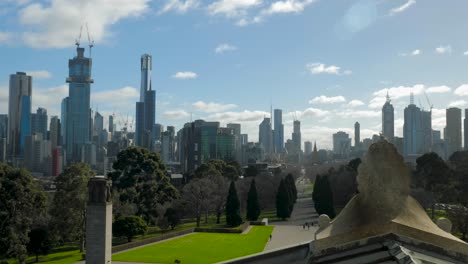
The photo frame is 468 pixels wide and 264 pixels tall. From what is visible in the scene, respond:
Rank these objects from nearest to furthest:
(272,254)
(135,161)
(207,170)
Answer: (272,254) < (135,161) < (207,170)

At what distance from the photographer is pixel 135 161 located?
45.8 m

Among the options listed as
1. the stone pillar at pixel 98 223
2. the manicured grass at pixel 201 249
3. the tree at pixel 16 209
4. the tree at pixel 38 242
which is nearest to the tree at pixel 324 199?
the manicured grass at pixel 201 249

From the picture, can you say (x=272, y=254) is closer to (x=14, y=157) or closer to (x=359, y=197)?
(x=359, y=197)

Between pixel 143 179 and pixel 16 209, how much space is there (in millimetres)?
16887

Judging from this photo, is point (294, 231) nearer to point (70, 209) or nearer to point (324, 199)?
point (324, 199)

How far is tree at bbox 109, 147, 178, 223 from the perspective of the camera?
44.6m

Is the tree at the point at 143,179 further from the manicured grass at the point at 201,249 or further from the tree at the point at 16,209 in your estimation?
the tree at the point at 16,209

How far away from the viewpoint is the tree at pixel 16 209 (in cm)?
2888

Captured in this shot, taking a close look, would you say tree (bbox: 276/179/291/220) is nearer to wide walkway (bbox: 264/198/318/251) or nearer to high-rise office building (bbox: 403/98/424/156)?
wide walkway (bbox: 264/198/318/251)

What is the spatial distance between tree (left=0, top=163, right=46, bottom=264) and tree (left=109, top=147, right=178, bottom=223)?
13.6 m

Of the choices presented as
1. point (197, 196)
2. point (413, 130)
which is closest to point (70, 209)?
point (197, 196)

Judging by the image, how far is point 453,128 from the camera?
188 metres

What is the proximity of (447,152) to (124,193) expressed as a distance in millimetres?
155913

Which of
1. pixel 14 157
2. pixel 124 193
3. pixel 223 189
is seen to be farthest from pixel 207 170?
pixel 14 157
